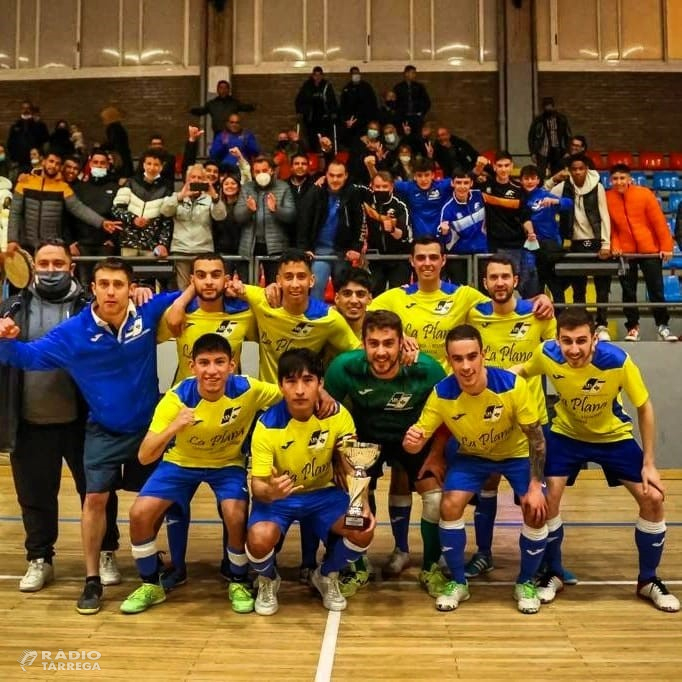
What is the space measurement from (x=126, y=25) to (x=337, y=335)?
13548mm

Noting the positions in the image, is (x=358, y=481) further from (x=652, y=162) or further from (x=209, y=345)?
(x=652, y=162)

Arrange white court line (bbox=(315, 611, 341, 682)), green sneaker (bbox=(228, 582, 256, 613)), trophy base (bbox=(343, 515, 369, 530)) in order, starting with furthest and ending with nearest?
green sneaker (bbox=(228, 582, 256, 613)), trophy base (bbox=(343, 515, 369, 530)), white court line (bbox=(315, 611, 341, 682))

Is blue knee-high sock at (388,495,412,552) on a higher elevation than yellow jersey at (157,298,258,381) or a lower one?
lower

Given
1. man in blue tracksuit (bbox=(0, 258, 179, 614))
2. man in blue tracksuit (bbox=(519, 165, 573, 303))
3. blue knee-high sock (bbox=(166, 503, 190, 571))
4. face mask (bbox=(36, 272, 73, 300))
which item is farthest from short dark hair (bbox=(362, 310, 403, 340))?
man in blue tracksuit (bbox=(519, 165, 573, 303))

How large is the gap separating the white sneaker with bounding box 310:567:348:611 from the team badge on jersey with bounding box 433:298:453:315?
6.04 feet

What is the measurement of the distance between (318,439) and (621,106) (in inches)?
539

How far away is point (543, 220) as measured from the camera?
8.07 m

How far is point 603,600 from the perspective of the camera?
168 inches

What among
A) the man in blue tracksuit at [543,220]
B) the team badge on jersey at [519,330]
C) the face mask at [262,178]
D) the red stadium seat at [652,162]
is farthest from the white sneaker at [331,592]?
the red stadium seat at [652,162]

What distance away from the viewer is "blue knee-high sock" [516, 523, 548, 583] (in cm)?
414

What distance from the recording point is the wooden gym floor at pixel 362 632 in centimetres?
335

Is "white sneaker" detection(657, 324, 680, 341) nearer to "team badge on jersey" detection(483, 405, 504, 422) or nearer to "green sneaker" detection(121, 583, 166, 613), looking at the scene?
"team badge on jersey" detection(483, 405, 504, 422)

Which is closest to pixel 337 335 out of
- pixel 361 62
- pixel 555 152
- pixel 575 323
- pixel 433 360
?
pixel 433 360

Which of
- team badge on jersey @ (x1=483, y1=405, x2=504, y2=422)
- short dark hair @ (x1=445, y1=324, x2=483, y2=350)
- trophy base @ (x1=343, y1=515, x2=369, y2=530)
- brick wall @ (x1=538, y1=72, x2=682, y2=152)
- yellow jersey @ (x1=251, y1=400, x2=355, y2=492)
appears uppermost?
brick wall @ (x1=538, y1=72, x2=682, y2=152)
